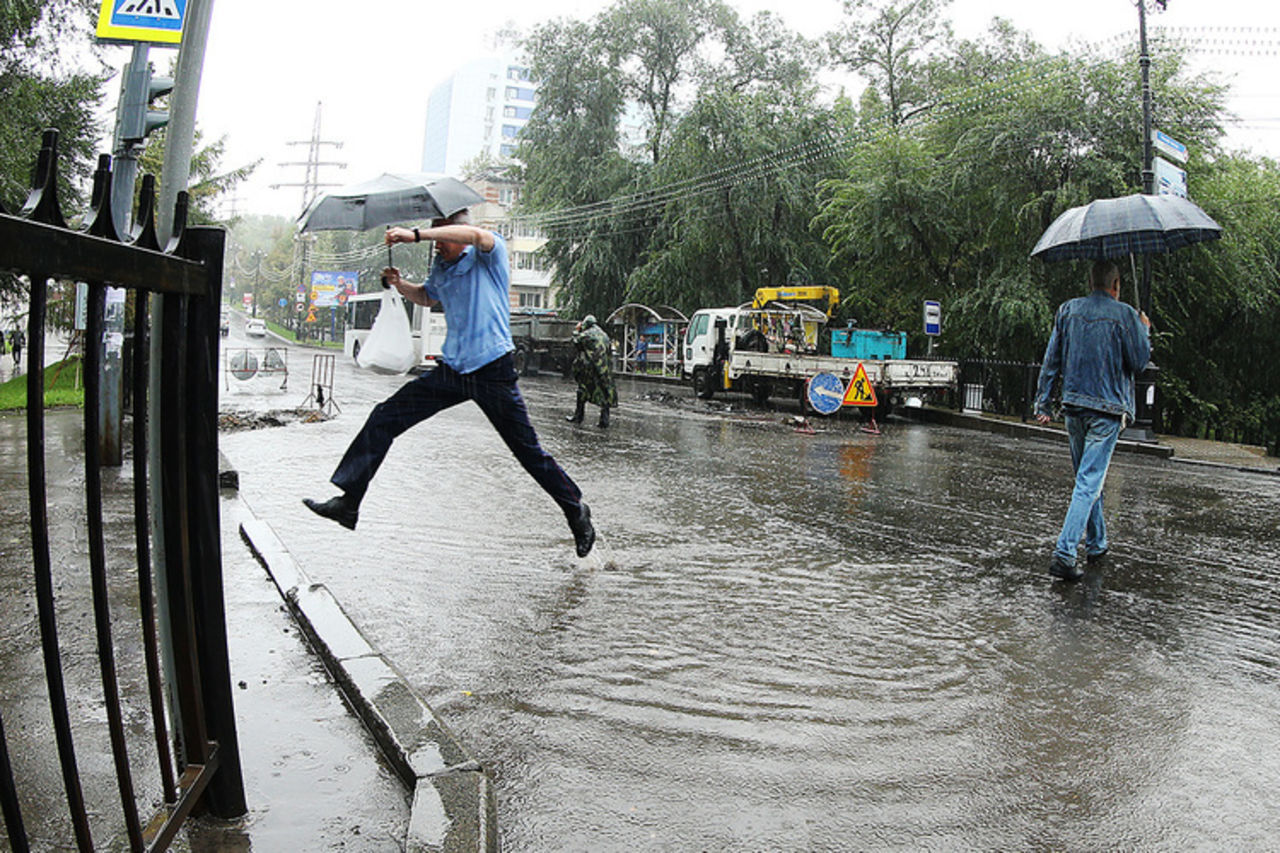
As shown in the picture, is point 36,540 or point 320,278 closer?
point 36,540

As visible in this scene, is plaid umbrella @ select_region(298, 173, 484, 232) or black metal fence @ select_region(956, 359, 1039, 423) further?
black metal fence @ select_region(956, 359, 1039, 423)

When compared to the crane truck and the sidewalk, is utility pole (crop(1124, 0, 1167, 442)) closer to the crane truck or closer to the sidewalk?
the crane truck

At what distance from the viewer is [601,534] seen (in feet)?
22.6

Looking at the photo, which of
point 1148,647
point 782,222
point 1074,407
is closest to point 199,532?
point 1148,647

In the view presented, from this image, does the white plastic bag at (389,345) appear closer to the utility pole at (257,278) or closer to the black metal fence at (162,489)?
the black metal fence at (162,489)

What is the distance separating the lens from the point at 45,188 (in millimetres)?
1778

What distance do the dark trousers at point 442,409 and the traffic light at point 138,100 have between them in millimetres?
3700

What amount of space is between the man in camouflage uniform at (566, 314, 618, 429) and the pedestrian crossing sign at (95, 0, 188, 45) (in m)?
8.78

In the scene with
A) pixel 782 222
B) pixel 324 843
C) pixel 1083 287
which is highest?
pixel 782 222

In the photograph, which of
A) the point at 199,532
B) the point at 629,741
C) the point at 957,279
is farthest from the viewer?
the point at 957,279

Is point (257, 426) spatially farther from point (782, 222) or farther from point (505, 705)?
point (782, 222)

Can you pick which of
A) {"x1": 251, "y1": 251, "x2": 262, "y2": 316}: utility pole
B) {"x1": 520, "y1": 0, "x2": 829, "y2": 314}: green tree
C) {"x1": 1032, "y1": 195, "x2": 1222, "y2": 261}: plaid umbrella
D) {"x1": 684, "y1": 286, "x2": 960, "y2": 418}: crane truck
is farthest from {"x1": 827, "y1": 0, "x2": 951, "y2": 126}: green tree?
{"x1": 251, "y1": 251, "x2": 262, "y2": 316}: utility pole

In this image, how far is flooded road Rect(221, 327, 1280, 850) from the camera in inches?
119

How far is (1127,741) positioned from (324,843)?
8.66 ft
